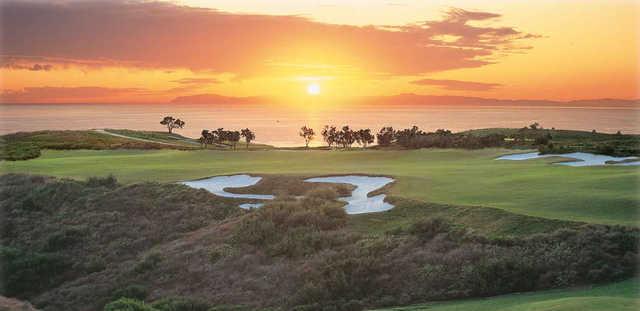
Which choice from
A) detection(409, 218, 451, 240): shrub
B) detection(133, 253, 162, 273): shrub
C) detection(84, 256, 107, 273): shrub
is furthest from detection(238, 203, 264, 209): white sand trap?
detection(409, 218, 451, 240): shrub

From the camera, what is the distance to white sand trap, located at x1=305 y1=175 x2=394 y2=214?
24.9m

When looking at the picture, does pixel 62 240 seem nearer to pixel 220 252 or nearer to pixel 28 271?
pixel 28 271

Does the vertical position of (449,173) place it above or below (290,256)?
above

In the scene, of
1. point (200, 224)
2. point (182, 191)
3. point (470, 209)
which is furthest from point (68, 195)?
point (470, 209)

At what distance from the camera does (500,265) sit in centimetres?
1639

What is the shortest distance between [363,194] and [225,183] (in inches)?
346

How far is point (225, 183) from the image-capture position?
1315 inches

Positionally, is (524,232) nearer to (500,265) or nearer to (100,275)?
(500,265)

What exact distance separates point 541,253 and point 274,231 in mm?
9228

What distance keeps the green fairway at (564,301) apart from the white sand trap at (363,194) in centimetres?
985

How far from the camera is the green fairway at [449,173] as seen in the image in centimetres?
2130

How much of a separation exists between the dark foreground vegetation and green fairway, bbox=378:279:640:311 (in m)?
0.97

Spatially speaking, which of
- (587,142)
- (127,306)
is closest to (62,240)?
(127,306)

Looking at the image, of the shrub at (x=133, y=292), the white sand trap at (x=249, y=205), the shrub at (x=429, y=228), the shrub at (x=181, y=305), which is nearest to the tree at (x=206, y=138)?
the white sand trap at (x=249, y=205)
